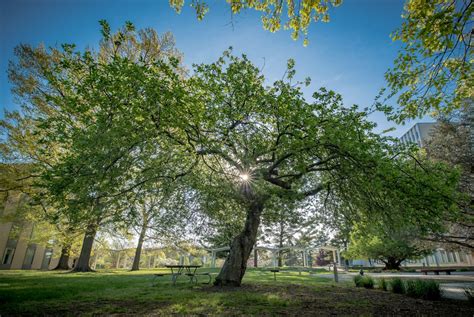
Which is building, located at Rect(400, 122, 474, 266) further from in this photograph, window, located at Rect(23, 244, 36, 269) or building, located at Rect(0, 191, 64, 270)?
window, located at Rect(23, 244, 36, 269)

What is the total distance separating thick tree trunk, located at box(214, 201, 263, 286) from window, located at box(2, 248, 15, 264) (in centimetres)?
3431

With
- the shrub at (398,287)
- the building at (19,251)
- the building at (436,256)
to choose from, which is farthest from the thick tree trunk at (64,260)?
the building at (436,256)

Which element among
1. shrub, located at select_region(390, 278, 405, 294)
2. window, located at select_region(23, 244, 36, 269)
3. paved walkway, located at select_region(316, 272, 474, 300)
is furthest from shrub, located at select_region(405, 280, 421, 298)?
window, located at select_region(23, 244, 36, 269)

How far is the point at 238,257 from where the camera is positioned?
1061cm

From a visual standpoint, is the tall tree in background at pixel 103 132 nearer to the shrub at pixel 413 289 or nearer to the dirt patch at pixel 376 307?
the dirt patch at pixel 376 307

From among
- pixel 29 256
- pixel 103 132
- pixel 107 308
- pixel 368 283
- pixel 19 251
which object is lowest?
pixel 29 256

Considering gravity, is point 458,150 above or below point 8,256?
above

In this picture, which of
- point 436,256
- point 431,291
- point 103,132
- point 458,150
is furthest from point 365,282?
point 436,256

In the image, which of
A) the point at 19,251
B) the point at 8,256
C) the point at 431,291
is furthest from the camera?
the point at 19,251

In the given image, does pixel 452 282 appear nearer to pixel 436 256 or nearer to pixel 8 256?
pixel 8 256

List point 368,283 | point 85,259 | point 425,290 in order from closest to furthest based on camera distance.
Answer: point 425,290 → point 368,283 → point 85,259

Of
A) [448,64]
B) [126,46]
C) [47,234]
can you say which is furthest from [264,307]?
[47,234]

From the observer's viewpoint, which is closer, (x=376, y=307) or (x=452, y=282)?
(x=376, y=307)

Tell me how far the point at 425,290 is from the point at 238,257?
269 inches
